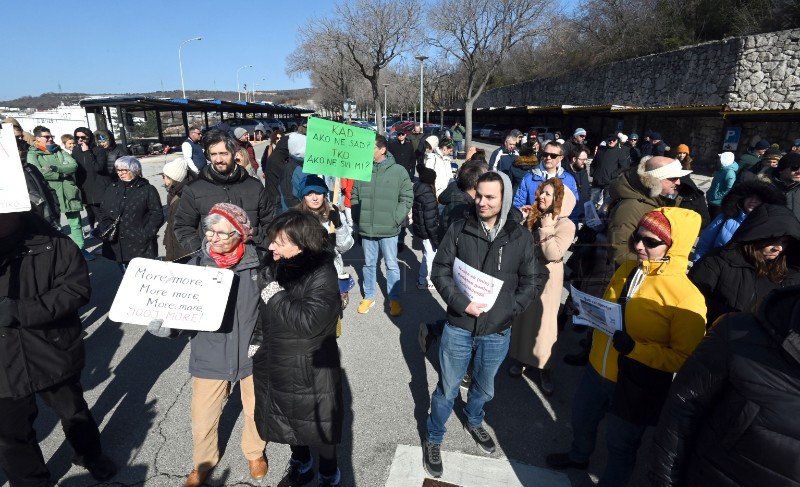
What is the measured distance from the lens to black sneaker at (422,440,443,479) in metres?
2.66

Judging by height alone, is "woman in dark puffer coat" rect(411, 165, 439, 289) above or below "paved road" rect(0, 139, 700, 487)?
above

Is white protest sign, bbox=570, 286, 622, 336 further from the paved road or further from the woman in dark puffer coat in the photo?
the woman in dark puffer coat

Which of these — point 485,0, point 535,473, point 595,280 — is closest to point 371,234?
point 595,280

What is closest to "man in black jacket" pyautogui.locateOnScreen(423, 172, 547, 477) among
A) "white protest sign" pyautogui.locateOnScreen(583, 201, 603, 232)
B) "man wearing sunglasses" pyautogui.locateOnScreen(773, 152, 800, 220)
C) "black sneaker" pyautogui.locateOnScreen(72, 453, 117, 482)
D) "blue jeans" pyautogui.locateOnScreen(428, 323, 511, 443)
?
"blue jeans" pyautogui.locateOnScreen(428, 323, 511, 443)

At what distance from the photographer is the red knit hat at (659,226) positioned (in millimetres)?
2010

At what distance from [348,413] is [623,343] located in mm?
2065

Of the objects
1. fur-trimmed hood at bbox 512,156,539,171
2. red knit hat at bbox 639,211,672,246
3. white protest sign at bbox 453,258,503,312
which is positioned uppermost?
fur-trimmed hood at bbox 512,156,539,171

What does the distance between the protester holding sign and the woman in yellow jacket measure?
1.97 metres

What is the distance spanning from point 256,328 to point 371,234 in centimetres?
252

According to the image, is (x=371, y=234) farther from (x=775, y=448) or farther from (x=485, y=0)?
(x=485, y=0)

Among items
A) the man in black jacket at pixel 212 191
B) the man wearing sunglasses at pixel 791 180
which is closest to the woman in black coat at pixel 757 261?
the man wearing sunglasses at pixel 791 180

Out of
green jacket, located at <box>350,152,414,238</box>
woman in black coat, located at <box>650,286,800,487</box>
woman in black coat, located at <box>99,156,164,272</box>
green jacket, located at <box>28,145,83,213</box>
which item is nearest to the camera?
woman in black coat, located at <box>650,286,800,487</box>

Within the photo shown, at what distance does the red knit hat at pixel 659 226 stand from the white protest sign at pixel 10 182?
2915mm

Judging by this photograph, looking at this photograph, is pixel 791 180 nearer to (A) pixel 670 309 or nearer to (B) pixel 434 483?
(A) pixel 670 309
